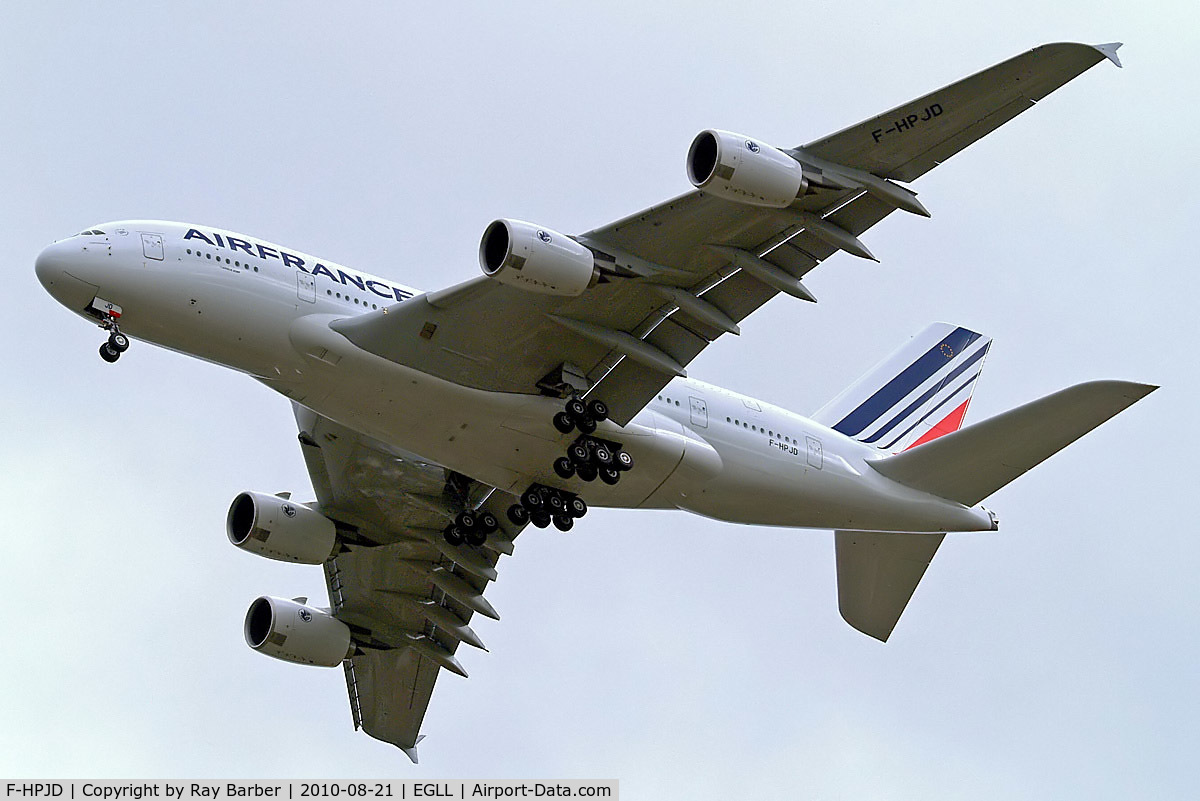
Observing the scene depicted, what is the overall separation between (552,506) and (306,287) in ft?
19.1

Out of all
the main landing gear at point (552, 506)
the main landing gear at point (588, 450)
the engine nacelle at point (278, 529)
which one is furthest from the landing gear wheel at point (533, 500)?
the engine nacelle at point (278, 529)

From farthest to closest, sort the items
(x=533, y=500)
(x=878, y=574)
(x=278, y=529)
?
(x=878, y=574) < (x=278, y=529) < (x=533, y=500)

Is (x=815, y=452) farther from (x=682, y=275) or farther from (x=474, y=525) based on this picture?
(x=474, y=525)

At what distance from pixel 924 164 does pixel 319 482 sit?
13.9 metres

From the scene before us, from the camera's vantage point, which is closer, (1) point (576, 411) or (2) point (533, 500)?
(1) point (576, 411)

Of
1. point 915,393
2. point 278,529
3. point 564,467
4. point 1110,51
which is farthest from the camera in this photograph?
point 915,393

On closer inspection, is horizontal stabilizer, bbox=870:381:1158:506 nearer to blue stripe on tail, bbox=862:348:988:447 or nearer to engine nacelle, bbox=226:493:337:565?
blue stripe on tail, bbox=862:348:988:447

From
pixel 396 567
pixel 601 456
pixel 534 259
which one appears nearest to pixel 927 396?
pixel 601 456

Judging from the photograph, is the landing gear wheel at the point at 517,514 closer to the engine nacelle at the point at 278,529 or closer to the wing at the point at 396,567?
the wing at the point at 396,567

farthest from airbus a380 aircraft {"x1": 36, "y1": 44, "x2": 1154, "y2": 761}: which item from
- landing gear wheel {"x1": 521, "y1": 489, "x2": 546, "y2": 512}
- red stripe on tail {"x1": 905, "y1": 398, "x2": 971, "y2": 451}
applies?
red stripe on tail {"x1": 905, "y1": 398, "x2": 971, "y2": 451}

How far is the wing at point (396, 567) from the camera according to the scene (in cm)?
2905

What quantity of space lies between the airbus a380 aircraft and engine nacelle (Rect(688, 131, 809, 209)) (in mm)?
32

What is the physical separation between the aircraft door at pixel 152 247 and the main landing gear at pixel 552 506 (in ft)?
24.5

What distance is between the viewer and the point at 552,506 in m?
26.5
